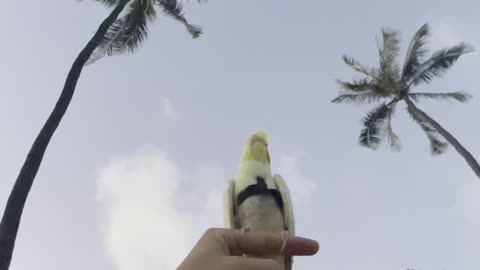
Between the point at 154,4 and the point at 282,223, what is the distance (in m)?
10.1

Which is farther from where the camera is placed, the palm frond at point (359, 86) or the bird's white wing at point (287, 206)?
the palm frond at point (359, 86)

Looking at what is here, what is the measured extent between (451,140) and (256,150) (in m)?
11.8

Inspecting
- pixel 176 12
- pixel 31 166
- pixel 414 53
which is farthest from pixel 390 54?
pixel 31 166

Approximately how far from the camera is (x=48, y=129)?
361 inches

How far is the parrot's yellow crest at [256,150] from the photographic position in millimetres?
5406

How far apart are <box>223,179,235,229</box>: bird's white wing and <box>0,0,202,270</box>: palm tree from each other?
391 centimetres

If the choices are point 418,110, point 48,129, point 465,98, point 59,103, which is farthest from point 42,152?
point 465,98

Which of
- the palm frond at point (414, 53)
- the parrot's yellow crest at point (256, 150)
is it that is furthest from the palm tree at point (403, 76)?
Answer: the parrot's yellow crest at point (256, 150)

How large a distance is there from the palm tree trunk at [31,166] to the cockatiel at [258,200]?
400cm

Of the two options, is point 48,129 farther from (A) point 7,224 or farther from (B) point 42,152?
(A) point 7,224

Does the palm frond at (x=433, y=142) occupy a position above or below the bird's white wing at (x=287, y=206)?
above

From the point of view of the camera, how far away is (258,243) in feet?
14.1

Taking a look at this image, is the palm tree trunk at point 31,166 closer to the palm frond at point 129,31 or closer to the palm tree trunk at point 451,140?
the palm frond at point 129,31

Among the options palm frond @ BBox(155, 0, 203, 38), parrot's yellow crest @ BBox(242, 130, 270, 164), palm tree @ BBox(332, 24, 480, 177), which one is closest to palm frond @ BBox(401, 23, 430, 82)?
palm tree @ BBox(332, 24, 480, 177)
